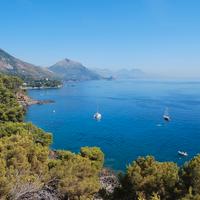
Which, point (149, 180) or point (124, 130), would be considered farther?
point (124, 130)

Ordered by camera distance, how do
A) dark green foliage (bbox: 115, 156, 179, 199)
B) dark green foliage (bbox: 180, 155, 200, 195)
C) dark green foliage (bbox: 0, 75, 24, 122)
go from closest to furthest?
dark green foliage (bbox: 180, 155, 200, 195) → dark green foliage (bbox: 115, 156, 179, 199) → dark green foliage (bbox: 0, 75, 24, 122)

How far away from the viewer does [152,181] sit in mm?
24000

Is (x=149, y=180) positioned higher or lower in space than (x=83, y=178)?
higher

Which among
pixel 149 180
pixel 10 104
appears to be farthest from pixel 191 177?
pixel 10 104

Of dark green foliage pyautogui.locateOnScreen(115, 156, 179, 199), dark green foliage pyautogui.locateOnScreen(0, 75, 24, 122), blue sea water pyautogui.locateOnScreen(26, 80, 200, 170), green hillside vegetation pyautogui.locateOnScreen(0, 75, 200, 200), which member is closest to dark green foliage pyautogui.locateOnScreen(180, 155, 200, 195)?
green hillside vegetation pyautogui.locateOnScreen(0, 75, 200, 200)

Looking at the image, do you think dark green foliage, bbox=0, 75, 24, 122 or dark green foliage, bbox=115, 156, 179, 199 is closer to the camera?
dark green foliage, bbox=115, 156, 179, 199

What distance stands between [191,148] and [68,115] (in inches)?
1962

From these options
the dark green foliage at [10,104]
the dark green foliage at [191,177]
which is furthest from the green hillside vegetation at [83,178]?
the dark green foliage at [10,104]

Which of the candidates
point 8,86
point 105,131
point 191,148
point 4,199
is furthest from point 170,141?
point 8,86

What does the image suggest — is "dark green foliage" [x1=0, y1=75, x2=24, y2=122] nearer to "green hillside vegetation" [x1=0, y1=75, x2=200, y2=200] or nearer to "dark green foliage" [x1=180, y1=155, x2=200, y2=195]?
"green hillside vegetation" [x1=0, y1=75, x2=200, y2=200]

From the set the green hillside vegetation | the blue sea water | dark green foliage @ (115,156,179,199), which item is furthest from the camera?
the blue sea water

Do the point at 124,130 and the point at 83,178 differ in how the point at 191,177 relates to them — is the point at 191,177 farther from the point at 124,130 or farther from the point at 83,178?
the point at 124,130

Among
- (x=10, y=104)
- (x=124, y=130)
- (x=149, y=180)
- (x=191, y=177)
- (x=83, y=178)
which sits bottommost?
(x=124, y=130)

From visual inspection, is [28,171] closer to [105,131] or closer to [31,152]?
[31,152]
